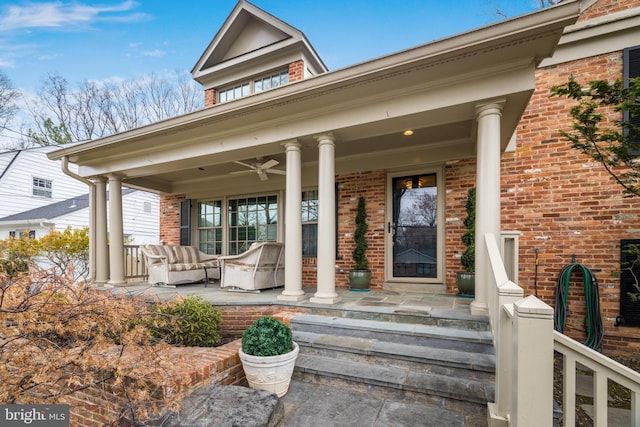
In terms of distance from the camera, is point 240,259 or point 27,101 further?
point 27,101

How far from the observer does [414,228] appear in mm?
5129

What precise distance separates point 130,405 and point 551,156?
5320mm

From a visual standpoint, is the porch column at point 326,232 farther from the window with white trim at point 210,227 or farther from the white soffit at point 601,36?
the window with white trim at point 210,227

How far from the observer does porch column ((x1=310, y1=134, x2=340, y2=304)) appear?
3826 mm

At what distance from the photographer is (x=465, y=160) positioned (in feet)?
15.7

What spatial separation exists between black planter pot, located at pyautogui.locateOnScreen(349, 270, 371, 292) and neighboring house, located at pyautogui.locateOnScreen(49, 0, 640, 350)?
1.02 feet

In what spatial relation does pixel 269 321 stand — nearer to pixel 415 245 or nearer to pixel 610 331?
pixel 415 245

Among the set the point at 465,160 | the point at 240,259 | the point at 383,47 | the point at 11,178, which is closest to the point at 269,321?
the point at 240,259

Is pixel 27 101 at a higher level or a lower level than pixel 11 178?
higher

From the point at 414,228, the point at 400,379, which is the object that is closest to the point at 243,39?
the point at 414,228

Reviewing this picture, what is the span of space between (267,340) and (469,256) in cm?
311

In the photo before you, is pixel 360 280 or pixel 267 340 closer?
pixel 267 340

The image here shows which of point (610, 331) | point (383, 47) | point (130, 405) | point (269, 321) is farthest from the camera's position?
point (383, 47)

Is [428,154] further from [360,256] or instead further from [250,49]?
[250,49]
